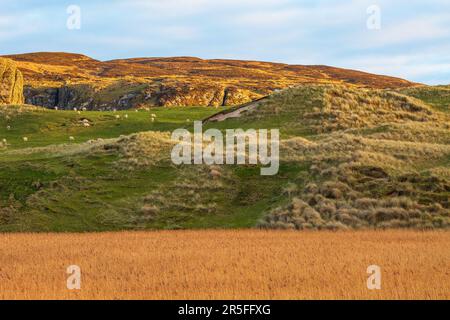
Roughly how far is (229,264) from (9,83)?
100576mm

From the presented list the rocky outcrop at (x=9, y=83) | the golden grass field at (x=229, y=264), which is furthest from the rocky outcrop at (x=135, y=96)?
the golden grass field at (x=229, y=264)

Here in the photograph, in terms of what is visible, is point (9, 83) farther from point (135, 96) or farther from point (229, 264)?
point (229, 264)

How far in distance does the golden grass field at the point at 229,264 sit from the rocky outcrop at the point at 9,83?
85149 millimetres

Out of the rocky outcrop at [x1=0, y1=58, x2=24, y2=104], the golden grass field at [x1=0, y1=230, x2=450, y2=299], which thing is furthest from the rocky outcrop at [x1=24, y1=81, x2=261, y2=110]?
the golden grass field at [x1=0, y1=230, x2=450, y2=299]

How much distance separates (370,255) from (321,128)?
3898 cm

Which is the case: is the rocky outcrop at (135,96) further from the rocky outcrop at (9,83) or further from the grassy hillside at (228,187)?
the grassy hillside at (228,187)

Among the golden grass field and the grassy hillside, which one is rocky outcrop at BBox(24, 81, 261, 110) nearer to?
the grassy hillside

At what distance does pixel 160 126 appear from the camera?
7238cm

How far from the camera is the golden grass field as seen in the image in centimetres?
1698

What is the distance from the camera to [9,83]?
114250 millimetres

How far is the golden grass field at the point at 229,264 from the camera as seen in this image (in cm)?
1698

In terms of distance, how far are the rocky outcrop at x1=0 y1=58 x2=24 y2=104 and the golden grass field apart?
85.1 metres
